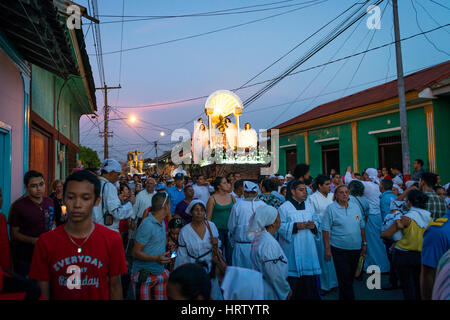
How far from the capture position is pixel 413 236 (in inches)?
168

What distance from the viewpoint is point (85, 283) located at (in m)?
2.34

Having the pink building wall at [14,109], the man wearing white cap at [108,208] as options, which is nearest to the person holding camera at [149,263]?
the man wearing white cap at [108,208]

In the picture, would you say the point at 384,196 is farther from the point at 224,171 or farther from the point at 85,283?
the point at 224,171

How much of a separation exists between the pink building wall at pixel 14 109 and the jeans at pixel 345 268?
247 inches

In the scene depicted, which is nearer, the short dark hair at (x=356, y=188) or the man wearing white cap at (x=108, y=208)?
the man wearing white cap at (x=108, y=208)

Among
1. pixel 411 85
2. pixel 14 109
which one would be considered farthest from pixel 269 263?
pixel 411 85

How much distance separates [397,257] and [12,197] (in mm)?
7292

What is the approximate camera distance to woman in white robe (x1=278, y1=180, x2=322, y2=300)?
183 inches

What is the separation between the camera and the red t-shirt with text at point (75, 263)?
229cm

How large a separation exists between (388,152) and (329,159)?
443 centimetres

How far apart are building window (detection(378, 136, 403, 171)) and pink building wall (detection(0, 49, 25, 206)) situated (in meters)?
13.5

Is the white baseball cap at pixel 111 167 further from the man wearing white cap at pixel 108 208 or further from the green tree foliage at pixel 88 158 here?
the green tree foliage at pixel 88 158

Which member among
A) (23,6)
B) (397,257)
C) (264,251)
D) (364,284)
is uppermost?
(23,6)
